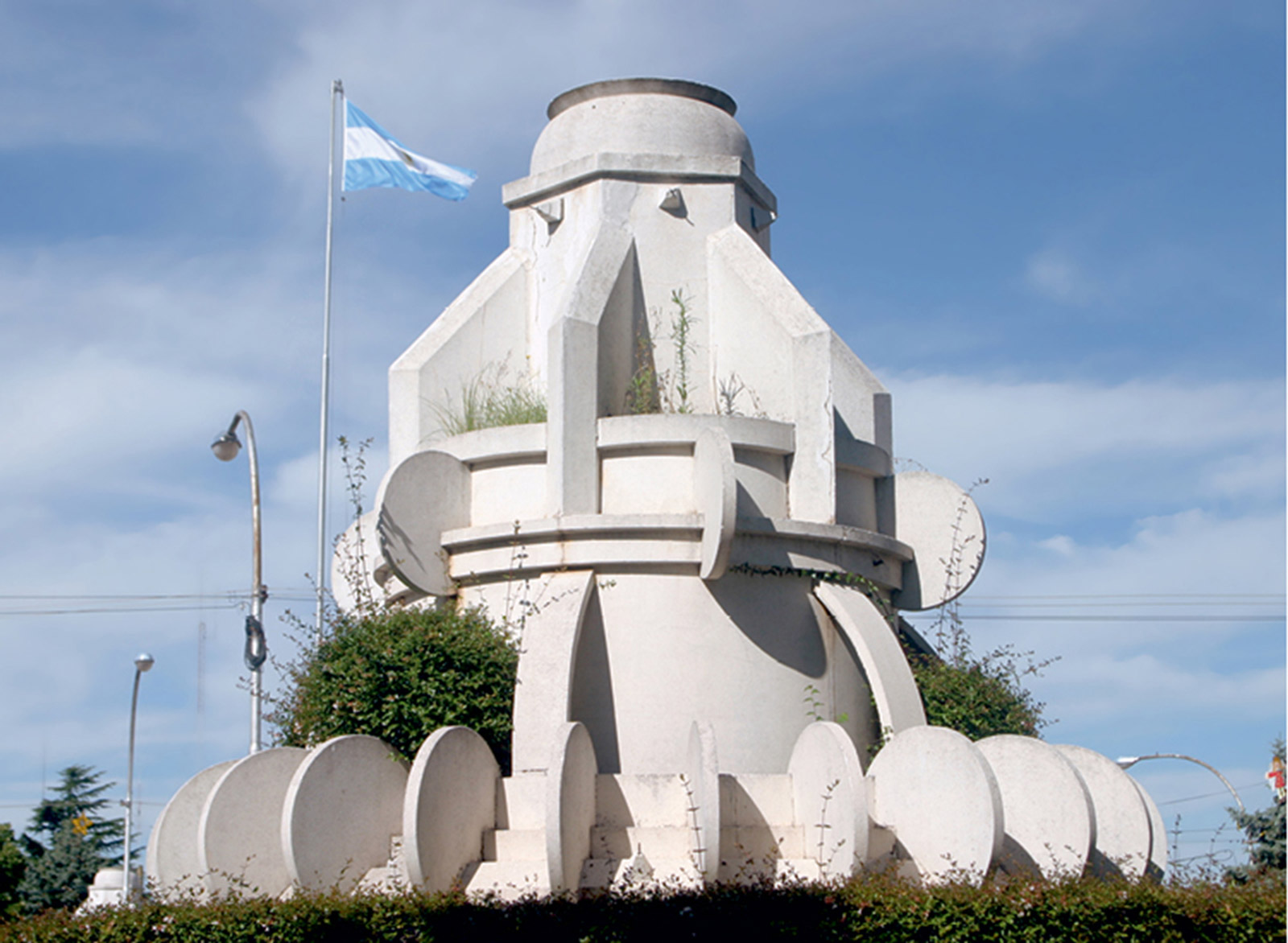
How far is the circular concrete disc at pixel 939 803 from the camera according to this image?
12898 millimetres

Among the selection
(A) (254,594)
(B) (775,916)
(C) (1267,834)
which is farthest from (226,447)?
(C) (1267,834)

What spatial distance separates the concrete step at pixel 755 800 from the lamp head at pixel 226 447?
860 centimetres

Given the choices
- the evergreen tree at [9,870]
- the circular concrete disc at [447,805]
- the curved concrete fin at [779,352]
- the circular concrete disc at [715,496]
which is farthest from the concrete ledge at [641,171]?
the evergreen tree at [9,870]

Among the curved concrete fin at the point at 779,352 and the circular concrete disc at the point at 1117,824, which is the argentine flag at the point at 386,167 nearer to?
the curved concrete fin at the point at 779,352

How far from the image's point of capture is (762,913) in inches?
455

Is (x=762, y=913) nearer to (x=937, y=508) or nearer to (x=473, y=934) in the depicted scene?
(x=473, y=934)

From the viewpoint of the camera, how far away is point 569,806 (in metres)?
12.8

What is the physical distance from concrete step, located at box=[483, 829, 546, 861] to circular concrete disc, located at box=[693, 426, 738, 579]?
312 cm

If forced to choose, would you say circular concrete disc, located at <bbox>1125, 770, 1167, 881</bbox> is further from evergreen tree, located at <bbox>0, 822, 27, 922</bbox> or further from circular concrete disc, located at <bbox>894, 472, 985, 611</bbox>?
evergreen tree, located at <bbox>0, 822, 27, 922</bbox>

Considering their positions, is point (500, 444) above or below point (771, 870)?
above

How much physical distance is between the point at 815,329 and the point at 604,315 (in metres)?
2.28

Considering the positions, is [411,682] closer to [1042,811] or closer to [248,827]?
[248,827]

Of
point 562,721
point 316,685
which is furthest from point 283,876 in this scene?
point 562,721

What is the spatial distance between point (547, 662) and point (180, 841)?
12.7 ft
